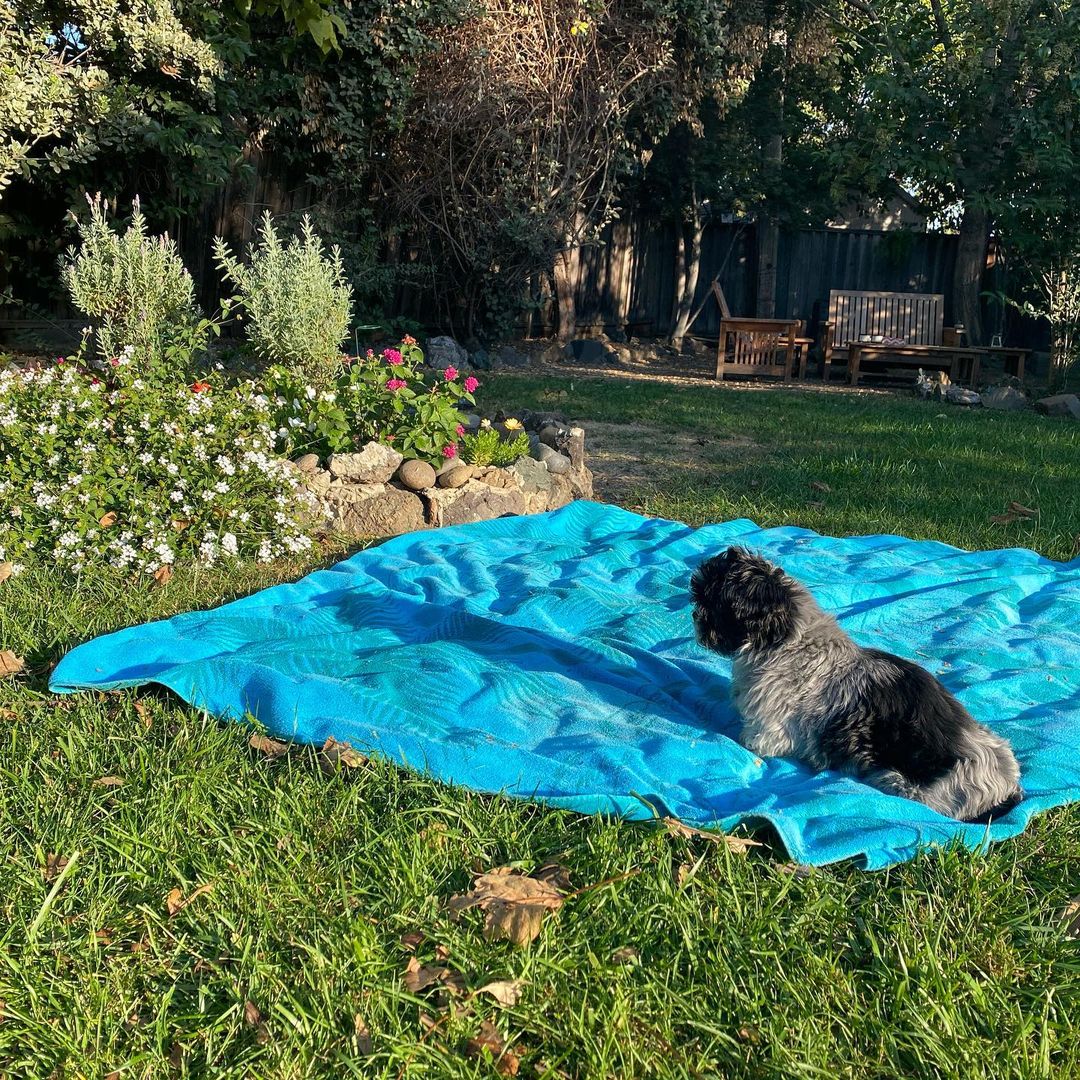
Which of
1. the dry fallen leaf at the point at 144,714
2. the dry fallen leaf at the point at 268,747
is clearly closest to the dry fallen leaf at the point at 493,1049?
the dry fallen leaf at the point at 268,747

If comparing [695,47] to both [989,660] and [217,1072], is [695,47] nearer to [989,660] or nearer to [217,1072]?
[989,660]

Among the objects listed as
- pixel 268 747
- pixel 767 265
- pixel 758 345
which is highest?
pixel 767 265

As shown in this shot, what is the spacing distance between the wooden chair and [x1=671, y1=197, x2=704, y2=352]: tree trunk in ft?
12.5

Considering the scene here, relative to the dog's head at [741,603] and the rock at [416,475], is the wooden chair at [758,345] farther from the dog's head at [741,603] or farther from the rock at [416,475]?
the dog's head at [741,603]

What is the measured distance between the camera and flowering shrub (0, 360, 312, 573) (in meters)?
5.29

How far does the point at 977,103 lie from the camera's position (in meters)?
14.9

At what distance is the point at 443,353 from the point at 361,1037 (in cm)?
1242

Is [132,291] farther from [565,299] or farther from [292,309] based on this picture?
[565,299]

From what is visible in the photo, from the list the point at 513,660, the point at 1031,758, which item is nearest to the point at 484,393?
the point at 513,660

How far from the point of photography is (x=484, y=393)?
12.2 meters

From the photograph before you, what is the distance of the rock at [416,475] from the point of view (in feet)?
21.8

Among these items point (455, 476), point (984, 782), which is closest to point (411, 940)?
point (984, 782)

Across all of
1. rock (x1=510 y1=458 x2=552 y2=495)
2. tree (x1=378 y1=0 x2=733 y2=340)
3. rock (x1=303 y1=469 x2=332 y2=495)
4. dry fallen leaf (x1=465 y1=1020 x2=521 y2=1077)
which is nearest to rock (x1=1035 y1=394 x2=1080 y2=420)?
tree (x1=378 y1=0 x2=733 y2=340)

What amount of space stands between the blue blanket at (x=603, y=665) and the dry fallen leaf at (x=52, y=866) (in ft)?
2.87
